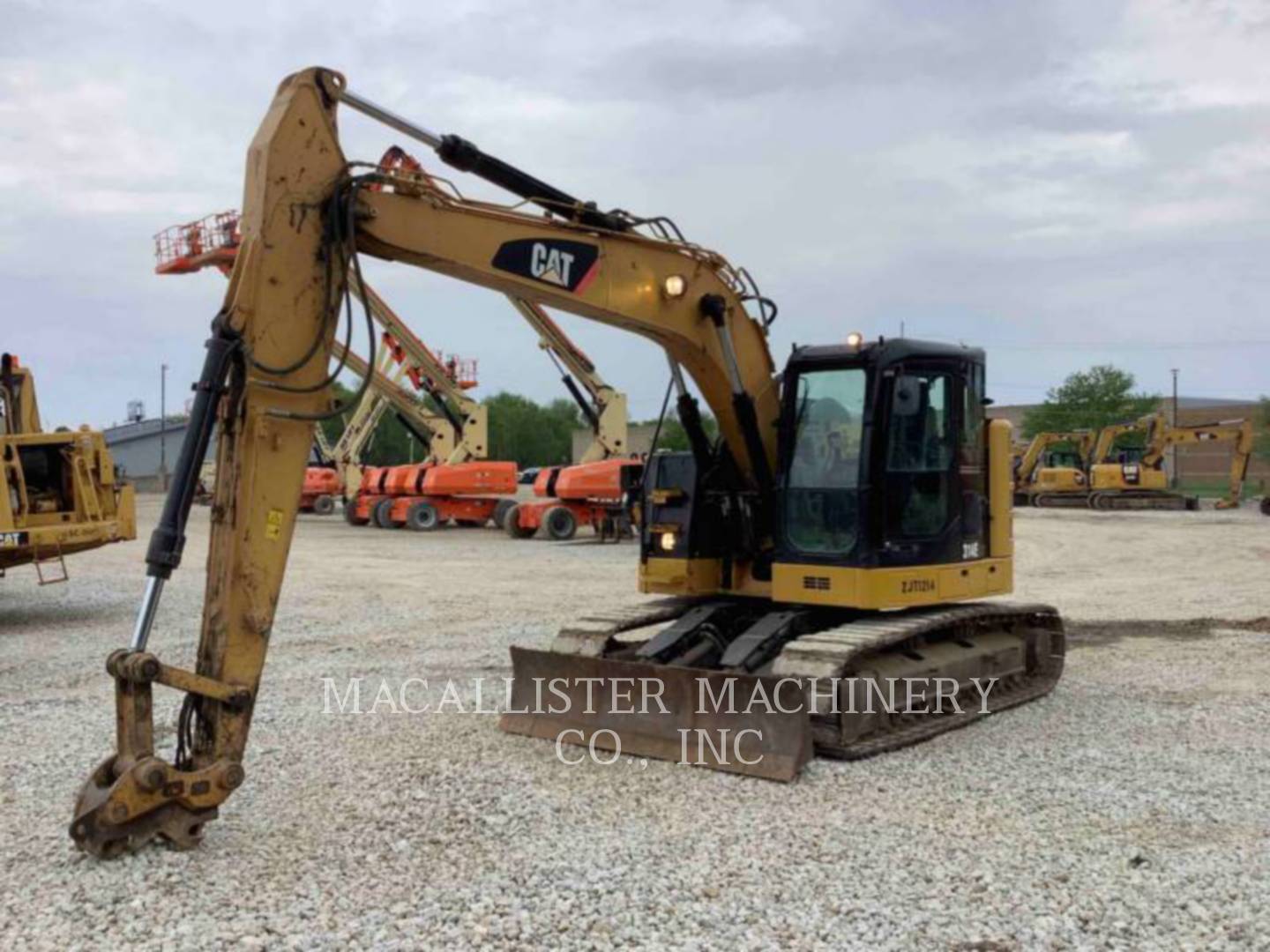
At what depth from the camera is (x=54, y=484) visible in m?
13.9

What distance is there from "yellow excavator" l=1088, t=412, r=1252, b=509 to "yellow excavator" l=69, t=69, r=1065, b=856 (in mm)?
32983

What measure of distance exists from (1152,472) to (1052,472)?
10.9 ft

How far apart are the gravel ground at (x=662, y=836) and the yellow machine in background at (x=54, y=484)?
3.01m

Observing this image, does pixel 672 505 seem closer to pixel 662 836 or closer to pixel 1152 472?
pixel 662 836

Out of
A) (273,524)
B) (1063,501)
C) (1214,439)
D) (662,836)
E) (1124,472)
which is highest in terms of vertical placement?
(1214,439)

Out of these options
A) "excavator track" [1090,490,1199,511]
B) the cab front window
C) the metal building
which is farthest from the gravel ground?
the metal building

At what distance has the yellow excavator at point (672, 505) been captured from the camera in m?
5.34

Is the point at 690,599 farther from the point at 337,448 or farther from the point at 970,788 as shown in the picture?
the point at 337,448

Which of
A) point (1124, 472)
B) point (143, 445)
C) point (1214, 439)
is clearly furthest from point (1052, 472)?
point (143, 445)

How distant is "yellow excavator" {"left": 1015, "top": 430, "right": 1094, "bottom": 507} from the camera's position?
4138cm

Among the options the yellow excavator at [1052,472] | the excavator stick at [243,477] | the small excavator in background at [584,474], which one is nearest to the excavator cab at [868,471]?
the excavator stick at [243,477]

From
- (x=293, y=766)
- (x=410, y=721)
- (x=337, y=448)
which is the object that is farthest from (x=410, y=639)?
(x=337, y=448)

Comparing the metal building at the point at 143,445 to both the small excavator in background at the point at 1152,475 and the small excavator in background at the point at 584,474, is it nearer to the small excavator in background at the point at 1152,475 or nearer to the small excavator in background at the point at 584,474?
the small excavator in background at the point at 584,474

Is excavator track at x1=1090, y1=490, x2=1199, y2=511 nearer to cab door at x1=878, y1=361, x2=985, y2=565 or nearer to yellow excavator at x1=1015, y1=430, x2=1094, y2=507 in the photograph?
yellow excavator at x1=1015, y1=430, x2=1094, y2=507
